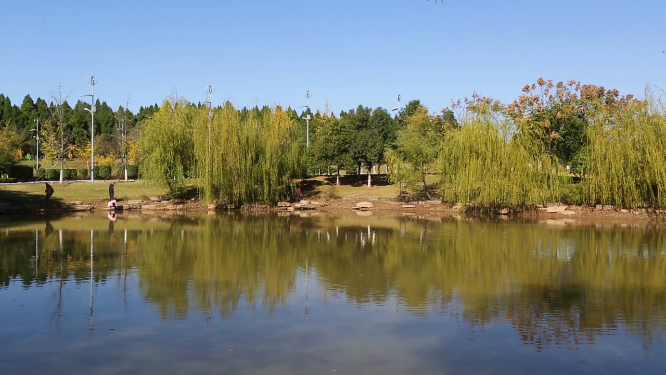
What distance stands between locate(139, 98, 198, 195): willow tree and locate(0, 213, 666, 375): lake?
16.0 meters

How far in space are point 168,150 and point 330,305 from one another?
3072 cm

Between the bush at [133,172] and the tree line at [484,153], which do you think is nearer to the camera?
the tree line at [484,153]

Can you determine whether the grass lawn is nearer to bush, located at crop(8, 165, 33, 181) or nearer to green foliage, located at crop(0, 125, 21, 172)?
green foliage, located at crop(0, 125, 21, 172)

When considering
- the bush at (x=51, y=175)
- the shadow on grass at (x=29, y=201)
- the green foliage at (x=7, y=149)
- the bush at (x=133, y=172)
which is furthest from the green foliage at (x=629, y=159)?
the green foliage at (x=7, y=149)

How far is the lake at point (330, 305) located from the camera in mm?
10203

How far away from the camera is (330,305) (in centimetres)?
1412

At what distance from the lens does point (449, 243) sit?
2516 centimetres

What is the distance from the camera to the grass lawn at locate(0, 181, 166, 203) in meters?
41.4

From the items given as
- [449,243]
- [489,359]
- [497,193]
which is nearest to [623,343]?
[489,359]

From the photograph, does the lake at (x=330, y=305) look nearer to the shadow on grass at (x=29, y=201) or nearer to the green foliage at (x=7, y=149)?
the shadow on grass at (x=29, y=201)

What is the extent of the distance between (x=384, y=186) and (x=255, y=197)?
12.9 metres

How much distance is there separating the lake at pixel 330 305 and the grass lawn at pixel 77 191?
16.4 meters

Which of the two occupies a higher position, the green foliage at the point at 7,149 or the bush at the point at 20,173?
the green foliage at the point at 7,149

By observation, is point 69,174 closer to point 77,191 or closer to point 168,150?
point 77,191
